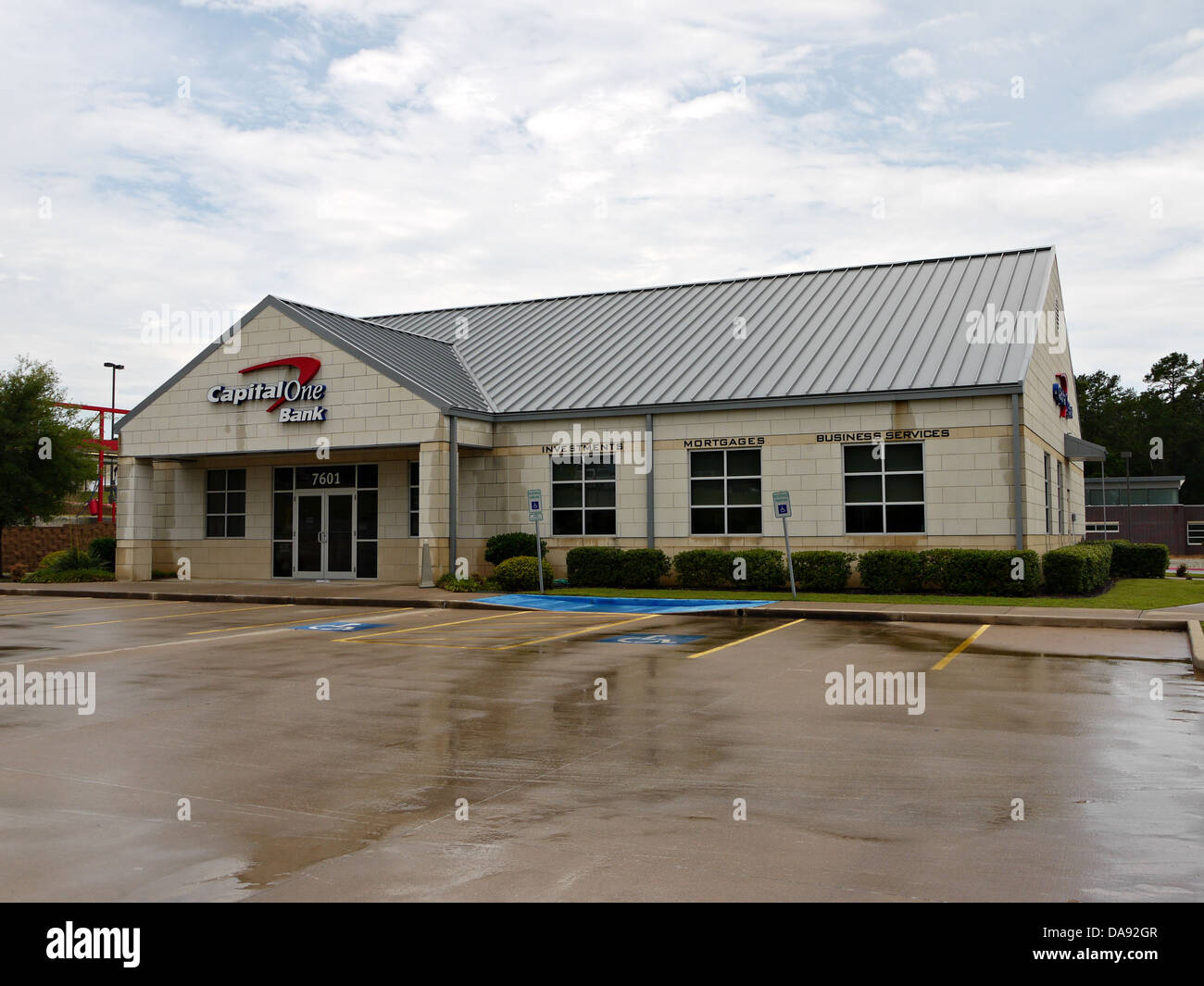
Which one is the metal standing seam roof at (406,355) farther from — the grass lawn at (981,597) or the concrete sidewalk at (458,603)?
the grass lawn at (981,597)

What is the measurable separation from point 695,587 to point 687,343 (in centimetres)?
762

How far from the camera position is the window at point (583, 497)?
26812 mm

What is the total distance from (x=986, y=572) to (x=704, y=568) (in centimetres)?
628

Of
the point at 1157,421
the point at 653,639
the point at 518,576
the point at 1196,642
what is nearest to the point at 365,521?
the point at 518,576

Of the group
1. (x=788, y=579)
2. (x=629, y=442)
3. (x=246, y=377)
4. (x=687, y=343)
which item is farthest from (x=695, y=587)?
(x=246, y=377)

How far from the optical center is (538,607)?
70.0 ft

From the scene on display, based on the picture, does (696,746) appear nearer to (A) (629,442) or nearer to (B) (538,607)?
(B) (538,607)

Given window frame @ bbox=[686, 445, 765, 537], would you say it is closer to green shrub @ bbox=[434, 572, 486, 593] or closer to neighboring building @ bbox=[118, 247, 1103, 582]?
neighboring building @ bbox=[118, 247, 1103, 582]

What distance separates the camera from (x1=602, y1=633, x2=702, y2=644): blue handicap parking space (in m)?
15.5

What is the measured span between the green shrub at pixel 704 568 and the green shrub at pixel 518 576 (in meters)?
3.44

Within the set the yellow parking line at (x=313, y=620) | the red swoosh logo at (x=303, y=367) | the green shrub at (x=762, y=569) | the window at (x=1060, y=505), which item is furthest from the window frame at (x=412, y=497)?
the window at (x=1060, y=505)

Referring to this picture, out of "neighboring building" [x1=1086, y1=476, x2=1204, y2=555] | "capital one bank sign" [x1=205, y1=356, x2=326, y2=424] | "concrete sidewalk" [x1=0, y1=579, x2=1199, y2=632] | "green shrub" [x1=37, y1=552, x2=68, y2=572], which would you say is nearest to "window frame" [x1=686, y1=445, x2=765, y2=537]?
"concrete sidewalk" [x1=0, y1=579, x2=1199, y2=632]

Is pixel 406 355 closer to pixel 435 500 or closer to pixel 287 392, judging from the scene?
pixel 287 392

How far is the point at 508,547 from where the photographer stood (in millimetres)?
26188
